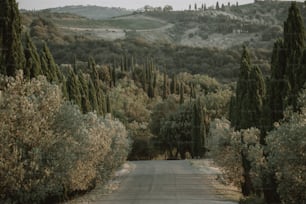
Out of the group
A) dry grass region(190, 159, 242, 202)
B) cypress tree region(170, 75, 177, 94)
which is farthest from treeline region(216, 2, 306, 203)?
cypress tree region(170, 75, 177, 94)

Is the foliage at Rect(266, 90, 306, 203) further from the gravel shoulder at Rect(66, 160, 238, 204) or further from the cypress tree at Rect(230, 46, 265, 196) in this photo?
the cypress tree at Rect(230, 46, 265, 196)

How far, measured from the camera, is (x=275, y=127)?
26250 millimetres

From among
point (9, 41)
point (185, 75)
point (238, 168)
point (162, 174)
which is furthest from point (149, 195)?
point (185, 75)

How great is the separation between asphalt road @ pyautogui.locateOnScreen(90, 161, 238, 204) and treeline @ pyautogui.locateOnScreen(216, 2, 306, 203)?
2.97m

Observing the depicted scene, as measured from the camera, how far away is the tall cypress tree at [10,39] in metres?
26.0

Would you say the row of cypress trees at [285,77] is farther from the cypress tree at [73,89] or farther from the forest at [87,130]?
the cypress tree at [73,89]

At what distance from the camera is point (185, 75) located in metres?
132

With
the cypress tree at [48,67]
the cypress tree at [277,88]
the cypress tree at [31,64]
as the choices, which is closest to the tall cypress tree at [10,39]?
the cypress tree at [31,64]

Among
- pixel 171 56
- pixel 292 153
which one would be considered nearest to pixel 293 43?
pixel 292 153

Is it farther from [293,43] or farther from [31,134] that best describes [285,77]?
[31,134]

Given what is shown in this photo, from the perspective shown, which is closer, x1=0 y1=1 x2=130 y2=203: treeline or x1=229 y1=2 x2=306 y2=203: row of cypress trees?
x1=0 y1=1 x2=130 y2=203: treeline

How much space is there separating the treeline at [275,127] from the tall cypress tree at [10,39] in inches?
451

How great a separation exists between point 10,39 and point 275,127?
12571 millimetres

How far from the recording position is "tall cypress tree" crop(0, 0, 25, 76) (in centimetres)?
2595
